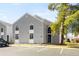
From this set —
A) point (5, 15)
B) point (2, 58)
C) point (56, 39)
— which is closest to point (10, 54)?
point (2, 58)

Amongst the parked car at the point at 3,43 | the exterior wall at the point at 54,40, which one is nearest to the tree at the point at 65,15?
the exterior wall at the point at 54,40

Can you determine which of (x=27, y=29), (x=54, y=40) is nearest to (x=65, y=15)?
(x=54, y=40)

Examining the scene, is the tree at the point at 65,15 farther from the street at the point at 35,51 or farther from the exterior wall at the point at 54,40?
the street at the point at 35,51

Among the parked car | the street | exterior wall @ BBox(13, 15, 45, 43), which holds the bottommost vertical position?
the street

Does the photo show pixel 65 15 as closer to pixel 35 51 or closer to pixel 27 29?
pixel 27 29

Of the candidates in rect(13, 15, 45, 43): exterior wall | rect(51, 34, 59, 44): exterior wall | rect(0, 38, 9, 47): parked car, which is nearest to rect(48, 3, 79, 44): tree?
rect(51, 34, 59, 44): exterior wall

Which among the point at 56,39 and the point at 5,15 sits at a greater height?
the point at 5,15

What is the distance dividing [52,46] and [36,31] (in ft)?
4.64

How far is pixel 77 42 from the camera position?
17.1 meters

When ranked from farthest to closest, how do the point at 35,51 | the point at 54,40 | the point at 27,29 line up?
1. the point at 27,29
2. the point at 54,40
3. the point at 35,51

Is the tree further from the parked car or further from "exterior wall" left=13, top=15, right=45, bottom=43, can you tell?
the parked car

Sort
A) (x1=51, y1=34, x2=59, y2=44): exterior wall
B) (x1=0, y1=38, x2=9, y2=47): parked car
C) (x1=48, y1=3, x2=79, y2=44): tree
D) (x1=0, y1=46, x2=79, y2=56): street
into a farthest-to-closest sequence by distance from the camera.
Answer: (x1=48, y1=3, x2=79, y2=44): tree
(x1=0, y1=38, x2=9, y2=47): parked car
(x1=51, y1=34, x2=59, y2=44): exterior wall
(x1=0, y1=46, x2=79, y2=56): street

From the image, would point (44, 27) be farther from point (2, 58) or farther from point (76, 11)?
point (2, 58)

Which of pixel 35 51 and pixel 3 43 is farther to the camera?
pixel 3 43
